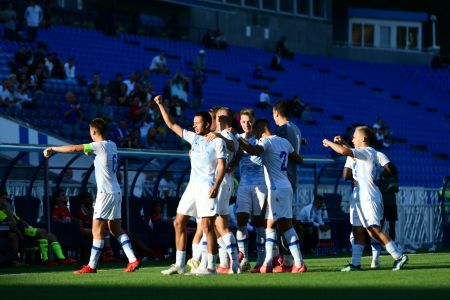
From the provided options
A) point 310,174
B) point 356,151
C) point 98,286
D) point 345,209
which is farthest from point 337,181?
point 98,286

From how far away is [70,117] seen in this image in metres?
31.6

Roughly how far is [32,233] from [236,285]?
24.9ft

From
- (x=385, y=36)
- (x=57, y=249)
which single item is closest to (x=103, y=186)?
(x=57, y=249)

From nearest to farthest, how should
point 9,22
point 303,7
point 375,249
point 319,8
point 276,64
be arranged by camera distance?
point 375,249 → point 9,22 → point 276,64 → point 303,7 → point 319,8

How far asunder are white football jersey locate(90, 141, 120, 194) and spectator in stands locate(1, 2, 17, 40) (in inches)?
862

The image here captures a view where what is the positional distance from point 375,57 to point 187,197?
46.5m

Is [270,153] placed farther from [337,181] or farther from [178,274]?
[337,181]

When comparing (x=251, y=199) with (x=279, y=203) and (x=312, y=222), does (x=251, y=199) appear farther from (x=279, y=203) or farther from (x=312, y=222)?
(x=312, y=222)

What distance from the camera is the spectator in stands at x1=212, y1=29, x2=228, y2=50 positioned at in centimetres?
5059

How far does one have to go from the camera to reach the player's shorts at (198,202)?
1590cm

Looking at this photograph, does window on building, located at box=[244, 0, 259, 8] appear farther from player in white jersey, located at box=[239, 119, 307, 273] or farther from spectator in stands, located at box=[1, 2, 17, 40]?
player in white jersey, located at box=[239, 119, 307, 273]

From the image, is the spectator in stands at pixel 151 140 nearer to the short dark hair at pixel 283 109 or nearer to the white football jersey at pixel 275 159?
the short dark hair at pixel 283 109

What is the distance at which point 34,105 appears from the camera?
3191cm

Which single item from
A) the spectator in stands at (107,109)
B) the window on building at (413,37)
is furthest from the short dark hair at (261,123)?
the window on building at (413,37)
